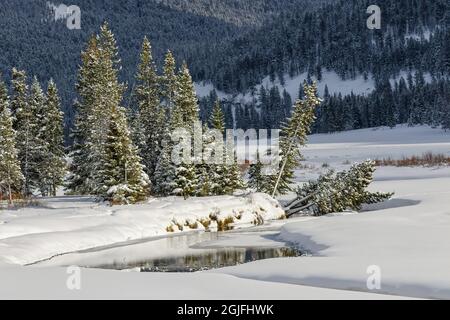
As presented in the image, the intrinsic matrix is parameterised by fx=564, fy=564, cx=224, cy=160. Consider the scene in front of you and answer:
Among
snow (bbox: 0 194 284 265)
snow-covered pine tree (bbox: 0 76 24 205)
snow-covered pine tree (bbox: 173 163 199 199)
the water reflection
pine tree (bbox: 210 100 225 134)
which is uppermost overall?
pine tree (bbox: 210 100 225 134)

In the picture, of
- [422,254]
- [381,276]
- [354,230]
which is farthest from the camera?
[354,230]

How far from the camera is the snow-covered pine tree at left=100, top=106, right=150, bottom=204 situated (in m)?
34.6

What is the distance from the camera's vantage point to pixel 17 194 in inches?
1896

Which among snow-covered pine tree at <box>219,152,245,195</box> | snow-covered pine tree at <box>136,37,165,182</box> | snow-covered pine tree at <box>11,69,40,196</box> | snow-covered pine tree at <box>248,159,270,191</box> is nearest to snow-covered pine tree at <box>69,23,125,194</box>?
snow-covered pine tree at <box>136,37,165,182</box>

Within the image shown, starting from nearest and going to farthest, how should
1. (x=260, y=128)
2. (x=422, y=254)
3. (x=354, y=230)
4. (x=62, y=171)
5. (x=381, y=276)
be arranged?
(x=381, y=276)
(x=422, y=254)
(x=354, y=230)
(x=62, y=171)
(x=260, y=128)

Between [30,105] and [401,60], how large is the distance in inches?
6247

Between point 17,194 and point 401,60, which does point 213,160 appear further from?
point 401,60

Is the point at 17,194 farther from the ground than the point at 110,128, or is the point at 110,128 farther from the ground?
the point at 110,128

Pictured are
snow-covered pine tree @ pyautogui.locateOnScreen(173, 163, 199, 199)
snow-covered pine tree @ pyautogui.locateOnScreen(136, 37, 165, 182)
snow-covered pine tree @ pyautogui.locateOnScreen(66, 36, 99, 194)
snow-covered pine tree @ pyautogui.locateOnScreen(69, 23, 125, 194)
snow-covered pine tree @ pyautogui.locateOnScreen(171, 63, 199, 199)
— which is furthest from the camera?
snow-covered pine tree @ pyautogui.locateOnScreen(66, 36, 99, 194)

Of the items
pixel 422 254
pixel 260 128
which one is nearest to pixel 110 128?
pixel 422 254

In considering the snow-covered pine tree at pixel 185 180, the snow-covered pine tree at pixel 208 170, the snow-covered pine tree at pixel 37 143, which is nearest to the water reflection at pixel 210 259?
the snow-covered pine tree at pixel 185 180

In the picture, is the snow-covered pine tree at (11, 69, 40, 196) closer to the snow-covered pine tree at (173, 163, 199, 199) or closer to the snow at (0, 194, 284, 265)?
the snow at (0, 194, 284, 265)

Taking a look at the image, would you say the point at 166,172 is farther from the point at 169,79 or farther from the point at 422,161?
the point at 422,161

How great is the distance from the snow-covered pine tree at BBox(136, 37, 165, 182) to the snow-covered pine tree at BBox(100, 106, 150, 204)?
808cm
